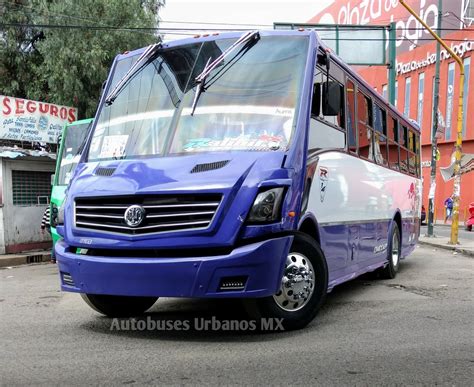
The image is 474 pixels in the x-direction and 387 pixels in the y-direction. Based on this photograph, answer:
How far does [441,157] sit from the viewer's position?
106ft

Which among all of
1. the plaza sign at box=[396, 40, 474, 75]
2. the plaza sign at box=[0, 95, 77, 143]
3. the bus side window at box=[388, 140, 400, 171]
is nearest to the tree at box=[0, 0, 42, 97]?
the plaza sign at box=[0, 95, 77, 143]

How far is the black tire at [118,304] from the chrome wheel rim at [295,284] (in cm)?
143

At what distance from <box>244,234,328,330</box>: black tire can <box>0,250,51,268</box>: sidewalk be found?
29.0 feet

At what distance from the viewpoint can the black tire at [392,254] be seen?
8.95 metres

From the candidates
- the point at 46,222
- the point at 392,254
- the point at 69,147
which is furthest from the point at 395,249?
the point at 46,222

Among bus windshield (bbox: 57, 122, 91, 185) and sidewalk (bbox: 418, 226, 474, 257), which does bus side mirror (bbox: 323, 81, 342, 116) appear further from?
sidewalk (bbox: 418, 226, 474, 257)

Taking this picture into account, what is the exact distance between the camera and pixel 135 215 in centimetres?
463

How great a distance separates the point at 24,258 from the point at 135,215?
896cm

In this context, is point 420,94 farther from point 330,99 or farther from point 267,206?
point 267,206

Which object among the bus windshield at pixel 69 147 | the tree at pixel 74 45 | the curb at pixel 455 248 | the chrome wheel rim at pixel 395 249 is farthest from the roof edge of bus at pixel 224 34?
the tree at pixel 74 45

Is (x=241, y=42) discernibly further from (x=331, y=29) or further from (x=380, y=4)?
(x=380, y=4)

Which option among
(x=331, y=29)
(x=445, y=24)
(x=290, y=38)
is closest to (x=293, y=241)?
(x=290, y=38)

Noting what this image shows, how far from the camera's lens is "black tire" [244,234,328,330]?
16.0 feet

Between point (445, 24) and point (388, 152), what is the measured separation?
1109 inches
